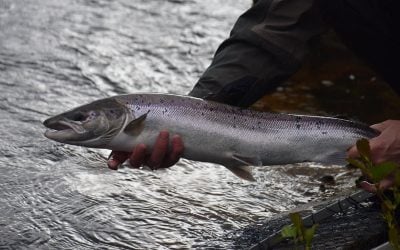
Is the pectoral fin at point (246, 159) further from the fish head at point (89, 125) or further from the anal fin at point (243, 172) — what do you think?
the fish head at point (89, 125)

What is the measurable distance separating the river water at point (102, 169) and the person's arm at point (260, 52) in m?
0.59

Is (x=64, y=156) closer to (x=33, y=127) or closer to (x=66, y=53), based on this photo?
(x=33, y=127)

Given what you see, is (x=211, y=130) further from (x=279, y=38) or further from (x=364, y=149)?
(x=364, y=149)

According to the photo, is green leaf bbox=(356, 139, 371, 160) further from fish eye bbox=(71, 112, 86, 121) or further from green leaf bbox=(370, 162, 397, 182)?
fish eye bbox=(71, 112, 86, 121)

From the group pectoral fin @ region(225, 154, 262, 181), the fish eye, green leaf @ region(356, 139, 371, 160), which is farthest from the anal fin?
green leaf @ region(356, 139, 371, 160)

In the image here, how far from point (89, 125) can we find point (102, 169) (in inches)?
52.3

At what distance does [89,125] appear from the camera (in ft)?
10.3

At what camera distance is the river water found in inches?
151

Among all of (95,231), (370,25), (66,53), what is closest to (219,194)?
(95,231)

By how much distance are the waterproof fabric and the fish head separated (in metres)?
0.47

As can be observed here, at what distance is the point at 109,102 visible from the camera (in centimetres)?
321

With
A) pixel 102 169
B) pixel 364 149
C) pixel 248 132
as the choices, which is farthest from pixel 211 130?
pixel 102 169

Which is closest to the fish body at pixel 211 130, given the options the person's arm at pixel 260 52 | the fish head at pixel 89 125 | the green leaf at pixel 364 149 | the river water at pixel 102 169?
the fish head at pixel 89 125

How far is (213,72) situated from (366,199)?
0.75 meters
